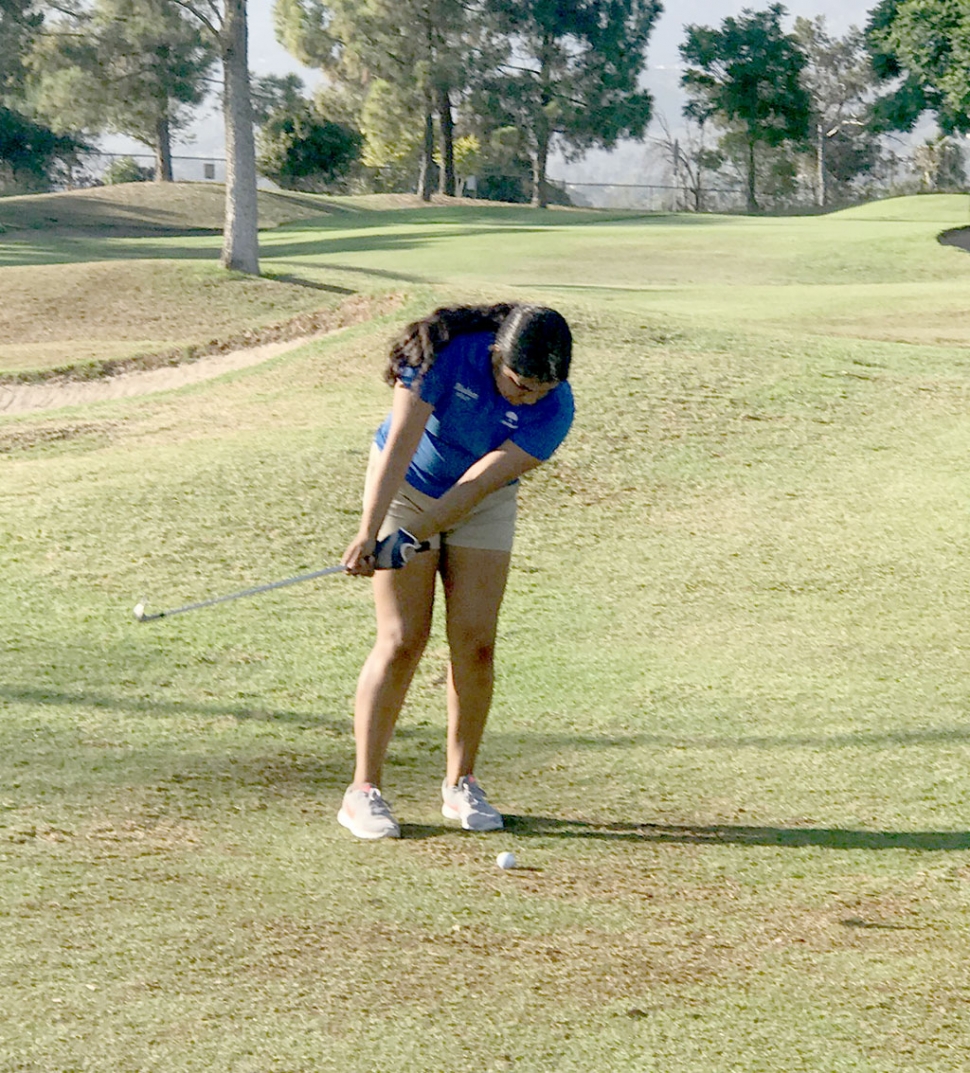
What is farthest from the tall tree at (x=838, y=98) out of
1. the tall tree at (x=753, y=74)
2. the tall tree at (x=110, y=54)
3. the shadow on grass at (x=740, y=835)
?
the shadow on grass at (x=740, y=835)

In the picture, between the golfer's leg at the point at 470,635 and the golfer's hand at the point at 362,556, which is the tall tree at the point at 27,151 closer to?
the golfer's leg at the point at 470,635

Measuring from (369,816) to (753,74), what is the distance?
5974 centimetres

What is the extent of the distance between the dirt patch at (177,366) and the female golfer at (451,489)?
9.55 meters

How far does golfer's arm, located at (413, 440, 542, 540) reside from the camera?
4.28 m

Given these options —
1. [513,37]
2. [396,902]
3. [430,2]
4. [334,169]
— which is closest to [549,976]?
[396,902]

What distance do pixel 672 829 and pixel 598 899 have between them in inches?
30.3

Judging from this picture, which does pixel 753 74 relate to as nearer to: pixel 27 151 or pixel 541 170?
pixel 541 170

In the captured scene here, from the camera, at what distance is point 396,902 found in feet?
13.0

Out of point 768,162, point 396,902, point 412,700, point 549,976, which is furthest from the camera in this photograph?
point 768,162

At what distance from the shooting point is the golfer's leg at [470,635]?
448cm

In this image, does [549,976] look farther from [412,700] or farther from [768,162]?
[768,162]

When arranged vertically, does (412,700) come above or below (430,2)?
below

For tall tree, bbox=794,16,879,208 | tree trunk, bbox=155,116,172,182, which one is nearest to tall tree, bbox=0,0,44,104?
tree trunk, bbox=155,116,172,182

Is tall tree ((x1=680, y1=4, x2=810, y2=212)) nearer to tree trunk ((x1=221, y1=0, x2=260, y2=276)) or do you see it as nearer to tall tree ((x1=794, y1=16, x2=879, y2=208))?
tall tree ((x1=794, y1=16, x2=879, y2=208))
